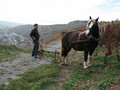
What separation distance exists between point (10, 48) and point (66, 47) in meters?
15.3

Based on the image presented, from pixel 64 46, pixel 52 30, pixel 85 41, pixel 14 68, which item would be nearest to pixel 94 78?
pixel 85 41

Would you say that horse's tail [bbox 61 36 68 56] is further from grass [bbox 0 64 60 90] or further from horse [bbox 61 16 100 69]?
grass [bbox 0 64 60 90]

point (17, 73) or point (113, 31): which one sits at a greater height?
point (113, 31)

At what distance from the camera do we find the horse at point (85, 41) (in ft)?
51.6

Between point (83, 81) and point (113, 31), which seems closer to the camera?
point (83, 81)

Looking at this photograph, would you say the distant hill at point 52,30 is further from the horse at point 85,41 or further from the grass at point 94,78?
the grass at point 94,78

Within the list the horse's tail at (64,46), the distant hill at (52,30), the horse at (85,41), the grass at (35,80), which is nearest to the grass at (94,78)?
the horse at (85,41)

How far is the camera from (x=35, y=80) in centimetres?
1489

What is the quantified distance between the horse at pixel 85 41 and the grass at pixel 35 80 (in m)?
1.58

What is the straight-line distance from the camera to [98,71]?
50.5 ft

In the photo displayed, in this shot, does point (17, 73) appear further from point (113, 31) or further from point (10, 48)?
point (10, 48)

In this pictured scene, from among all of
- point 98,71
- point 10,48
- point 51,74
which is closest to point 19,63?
point 51,74

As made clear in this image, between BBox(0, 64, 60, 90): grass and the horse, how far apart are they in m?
1.58

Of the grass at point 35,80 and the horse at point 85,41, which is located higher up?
the horse at point 85,41
